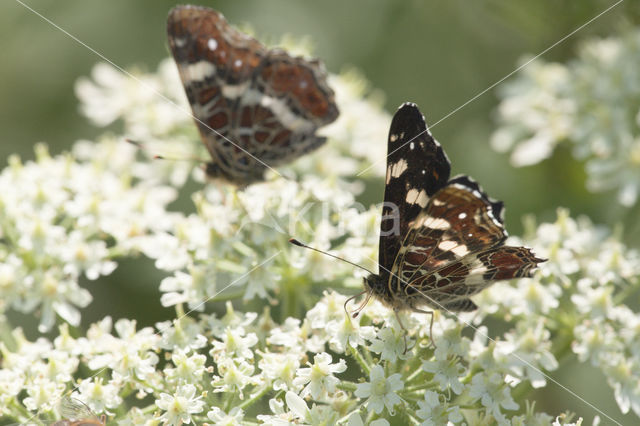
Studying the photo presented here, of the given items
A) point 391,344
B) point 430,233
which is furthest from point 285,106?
point 391,344

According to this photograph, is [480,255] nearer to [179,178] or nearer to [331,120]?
[331,120]

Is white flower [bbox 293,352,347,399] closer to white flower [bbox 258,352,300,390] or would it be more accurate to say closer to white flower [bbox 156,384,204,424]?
white flower [bbox 258,352,300,390]

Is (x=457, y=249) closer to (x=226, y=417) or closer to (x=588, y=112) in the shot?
(x=226, y=417)

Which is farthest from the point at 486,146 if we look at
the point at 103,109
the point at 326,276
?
the point at 103,109

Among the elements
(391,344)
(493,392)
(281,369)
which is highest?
(391,344)

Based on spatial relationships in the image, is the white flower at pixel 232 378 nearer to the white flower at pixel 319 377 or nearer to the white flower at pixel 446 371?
the white flower at pixel 319 377
